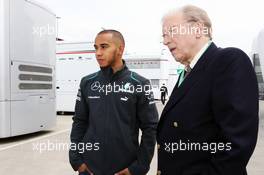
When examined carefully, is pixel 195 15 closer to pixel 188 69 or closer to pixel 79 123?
pixel 188 69

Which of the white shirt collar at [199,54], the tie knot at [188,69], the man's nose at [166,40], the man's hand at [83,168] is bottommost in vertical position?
the man's hand at [83,168]

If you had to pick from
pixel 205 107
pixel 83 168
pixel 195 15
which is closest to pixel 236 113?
pixel 205 107

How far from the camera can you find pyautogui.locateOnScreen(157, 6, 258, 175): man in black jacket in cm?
119

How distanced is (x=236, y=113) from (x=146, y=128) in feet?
3.18

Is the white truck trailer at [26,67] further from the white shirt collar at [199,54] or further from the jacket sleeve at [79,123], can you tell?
the white shirt collar at [199,54]

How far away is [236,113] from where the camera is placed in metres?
1.18

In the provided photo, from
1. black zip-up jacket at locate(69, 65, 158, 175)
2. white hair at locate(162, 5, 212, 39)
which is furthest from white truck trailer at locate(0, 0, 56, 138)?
white hair at locate(162, 5, 212, 39)

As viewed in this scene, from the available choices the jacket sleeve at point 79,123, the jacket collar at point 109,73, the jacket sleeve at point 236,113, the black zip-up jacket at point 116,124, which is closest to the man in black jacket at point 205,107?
the jacket sleeve at point 236,113

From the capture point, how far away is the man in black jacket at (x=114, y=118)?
2.00 meters

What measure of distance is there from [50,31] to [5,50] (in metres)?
1.71

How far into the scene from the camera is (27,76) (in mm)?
6816

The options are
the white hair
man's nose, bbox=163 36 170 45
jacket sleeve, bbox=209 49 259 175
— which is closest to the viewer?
jacket sleeve, bbox=209 49 259 175

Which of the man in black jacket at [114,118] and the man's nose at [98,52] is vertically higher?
the man's nose at [98,52]

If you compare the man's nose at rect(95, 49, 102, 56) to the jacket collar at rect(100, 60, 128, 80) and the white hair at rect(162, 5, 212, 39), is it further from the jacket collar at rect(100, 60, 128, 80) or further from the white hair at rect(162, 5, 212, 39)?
the white hair at rect(162, 5, 212, 39)
